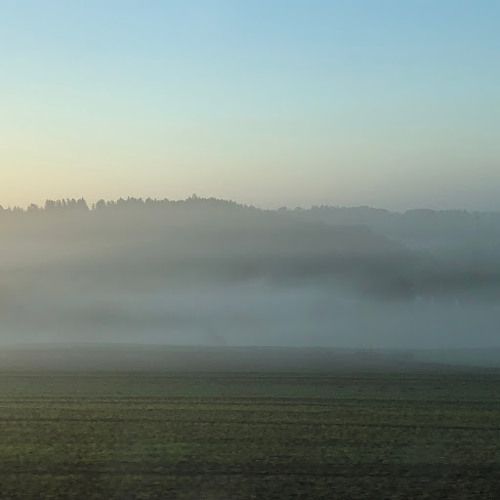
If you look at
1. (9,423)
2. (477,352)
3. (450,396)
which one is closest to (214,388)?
(450,396)

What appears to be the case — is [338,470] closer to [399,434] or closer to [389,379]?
[399,434]

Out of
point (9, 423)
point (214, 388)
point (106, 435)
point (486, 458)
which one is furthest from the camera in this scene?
point (214, 388)

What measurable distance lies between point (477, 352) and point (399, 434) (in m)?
60.1

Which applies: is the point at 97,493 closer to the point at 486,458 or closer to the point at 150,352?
the point at 486,458

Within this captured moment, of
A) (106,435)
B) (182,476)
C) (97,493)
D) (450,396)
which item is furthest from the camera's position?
(450,396)

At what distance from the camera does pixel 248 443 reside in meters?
18.0

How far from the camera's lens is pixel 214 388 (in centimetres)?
3083

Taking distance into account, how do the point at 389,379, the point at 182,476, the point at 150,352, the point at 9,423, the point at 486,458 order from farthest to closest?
the point at 150,352, the point at 389,379, the point at 9,423, the point at 486,458, the point at 182,476

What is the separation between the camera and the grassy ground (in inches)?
559

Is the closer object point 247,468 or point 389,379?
point 247,468

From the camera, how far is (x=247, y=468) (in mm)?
15477

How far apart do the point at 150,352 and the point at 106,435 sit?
5649 centimetres

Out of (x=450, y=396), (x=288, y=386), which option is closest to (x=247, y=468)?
(x=450, y=396)

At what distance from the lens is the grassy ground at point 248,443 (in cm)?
1419
